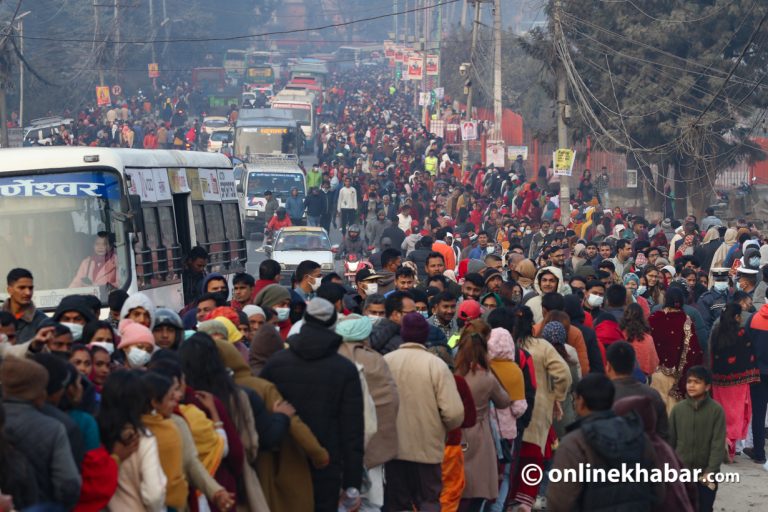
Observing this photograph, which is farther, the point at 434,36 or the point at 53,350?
the point at 434,36

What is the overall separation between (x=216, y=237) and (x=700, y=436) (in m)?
10.1

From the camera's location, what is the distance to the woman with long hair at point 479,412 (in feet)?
30.7

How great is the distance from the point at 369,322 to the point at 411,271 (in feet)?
12.2

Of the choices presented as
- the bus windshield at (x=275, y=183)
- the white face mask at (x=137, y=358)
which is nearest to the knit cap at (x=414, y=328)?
the white face mask at (x=137, y=358)

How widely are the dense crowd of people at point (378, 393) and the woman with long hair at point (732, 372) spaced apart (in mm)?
17

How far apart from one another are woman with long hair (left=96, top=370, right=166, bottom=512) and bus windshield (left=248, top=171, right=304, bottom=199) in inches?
1335

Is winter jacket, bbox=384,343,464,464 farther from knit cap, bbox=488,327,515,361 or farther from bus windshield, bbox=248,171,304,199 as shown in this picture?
bus windshield, bbox=248,171,304,199

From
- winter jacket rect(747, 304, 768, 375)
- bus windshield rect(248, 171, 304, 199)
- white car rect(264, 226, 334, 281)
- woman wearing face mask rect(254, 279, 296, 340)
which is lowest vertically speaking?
white car rect(264, 226, 334, 281)

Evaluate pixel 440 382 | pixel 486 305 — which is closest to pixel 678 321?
pixel 486 305

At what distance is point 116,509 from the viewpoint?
6.62 meters

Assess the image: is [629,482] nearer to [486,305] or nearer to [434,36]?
[486,305]

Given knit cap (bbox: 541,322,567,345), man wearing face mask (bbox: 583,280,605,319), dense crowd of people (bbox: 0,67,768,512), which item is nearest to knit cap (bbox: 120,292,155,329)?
dense crowd of people (bbox: 0,67,768,512)

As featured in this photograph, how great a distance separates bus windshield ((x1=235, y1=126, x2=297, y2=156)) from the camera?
181ft

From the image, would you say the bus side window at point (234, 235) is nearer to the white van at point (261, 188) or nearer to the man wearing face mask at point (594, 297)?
the man wearing face mask at point (594, 297)
